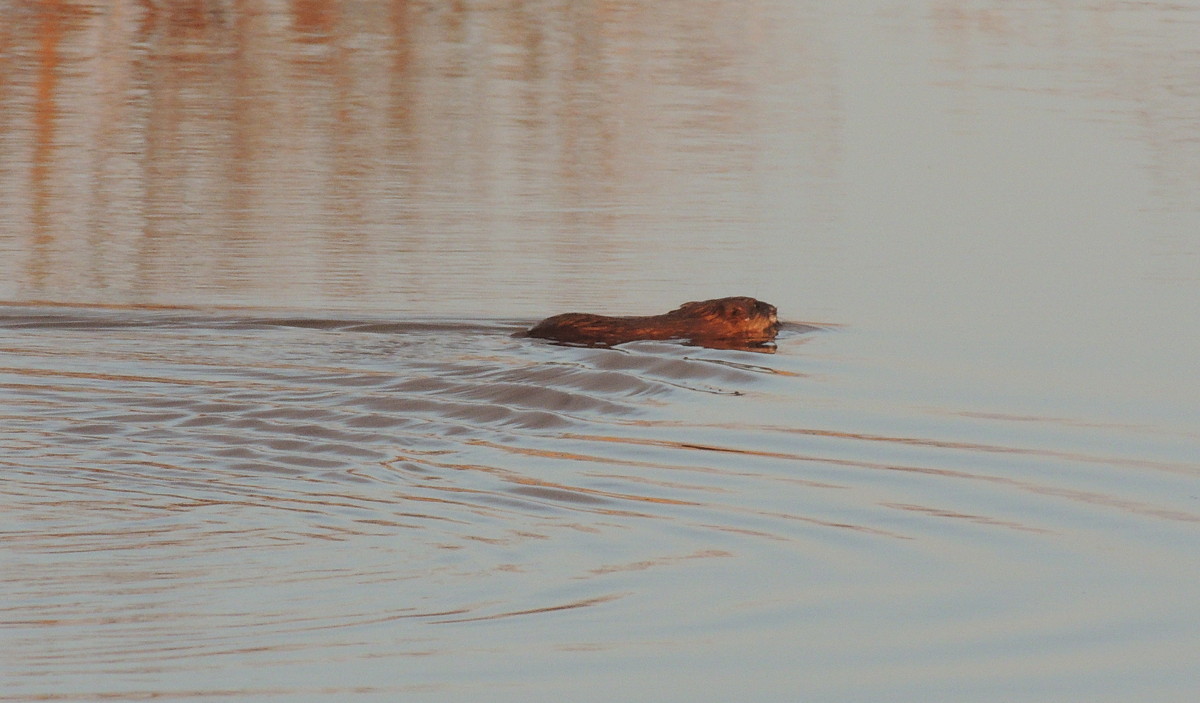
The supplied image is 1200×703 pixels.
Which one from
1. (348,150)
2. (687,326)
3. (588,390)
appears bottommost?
(588,390)

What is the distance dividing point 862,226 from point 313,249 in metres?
3.59

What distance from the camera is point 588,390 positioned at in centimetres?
842

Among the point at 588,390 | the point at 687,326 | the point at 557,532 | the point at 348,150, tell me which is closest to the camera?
the point at 557,532

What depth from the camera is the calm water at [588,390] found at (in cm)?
500

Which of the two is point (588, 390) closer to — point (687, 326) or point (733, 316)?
point (687, 326)

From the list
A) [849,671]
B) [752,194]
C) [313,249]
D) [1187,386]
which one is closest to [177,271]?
[313,249]

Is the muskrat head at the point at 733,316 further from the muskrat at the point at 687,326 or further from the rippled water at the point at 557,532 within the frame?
the rippled water at the point at 557,532

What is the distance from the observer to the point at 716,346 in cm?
A: 937

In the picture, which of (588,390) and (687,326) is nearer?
(588,390)

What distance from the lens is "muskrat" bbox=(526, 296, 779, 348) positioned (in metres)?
9.12

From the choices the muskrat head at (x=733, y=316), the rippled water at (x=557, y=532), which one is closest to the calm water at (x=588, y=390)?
the rippled water at (x=557, y=532)

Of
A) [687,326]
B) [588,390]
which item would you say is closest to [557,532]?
[588,390]

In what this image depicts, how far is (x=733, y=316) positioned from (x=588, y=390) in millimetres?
1292

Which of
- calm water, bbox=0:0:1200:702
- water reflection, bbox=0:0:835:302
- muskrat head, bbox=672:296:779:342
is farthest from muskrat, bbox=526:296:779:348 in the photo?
water reflection, bbox=0:0:835:302
